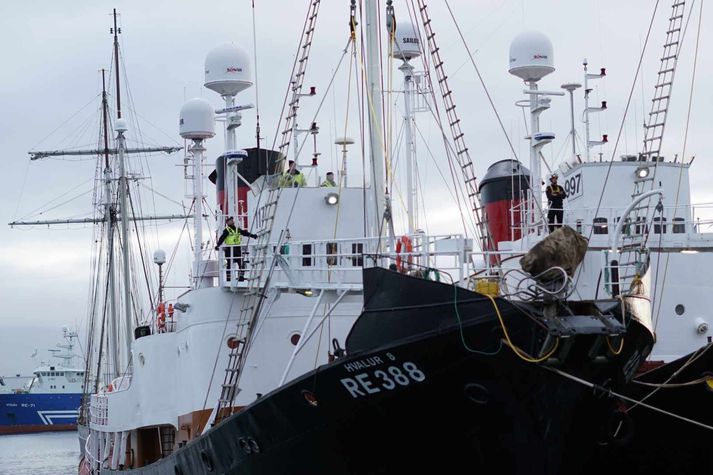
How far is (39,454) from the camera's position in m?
82.6

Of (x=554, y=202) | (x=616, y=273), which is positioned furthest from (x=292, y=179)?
(x=616, y=273)

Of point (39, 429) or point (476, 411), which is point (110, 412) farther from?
point (39, 429)

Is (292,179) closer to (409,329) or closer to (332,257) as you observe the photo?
(332,257)

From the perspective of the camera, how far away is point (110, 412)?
32281 mm

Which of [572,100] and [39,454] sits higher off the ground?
[572,100]

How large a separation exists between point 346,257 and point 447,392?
6362mm

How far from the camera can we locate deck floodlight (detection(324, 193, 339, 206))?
94.3 feet

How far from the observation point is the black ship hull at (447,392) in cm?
1952

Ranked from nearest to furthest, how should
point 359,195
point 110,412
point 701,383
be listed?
point 701,383 → point 359,195 → point 110,412

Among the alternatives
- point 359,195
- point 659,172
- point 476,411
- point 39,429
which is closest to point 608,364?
point 476,411

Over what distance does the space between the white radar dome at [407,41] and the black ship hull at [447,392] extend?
10478 millimetres

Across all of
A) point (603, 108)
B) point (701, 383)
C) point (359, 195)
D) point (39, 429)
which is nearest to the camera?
point (701, 383)

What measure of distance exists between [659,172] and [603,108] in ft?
12.5

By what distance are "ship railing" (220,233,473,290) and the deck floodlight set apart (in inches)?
65.9
